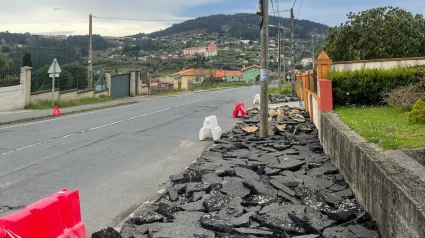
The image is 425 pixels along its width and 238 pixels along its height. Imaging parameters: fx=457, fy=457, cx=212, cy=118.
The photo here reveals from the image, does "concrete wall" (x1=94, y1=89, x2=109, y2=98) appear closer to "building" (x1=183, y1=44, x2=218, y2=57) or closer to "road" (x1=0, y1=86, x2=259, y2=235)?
"road" (x1=0, y1=86, x2=259, y2=235)

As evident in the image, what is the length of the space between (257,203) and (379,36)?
38.1 m

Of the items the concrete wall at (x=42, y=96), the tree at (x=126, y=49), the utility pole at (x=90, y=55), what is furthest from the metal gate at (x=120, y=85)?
the tree at (x=126, y=49)

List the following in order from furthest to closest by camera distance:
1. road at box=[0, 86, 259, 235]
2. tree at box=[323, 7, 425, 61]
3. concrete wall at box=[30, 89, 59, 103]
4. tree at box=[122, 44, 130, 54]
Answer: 1. tree at box=[122, 44, 130, 54]
2. tree at box=[323, 7, 425, 61]
3. concrete wall at box=[30, 89, 59, 103]
4. road at box=[0, 86, 259, 235]

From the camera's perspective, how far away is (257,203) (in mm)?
6320

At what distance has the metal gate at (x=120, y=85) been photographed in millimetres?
39328

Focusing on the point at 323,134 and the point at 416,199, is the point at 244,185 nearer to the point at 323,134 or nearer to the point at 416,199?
the point at 416,199

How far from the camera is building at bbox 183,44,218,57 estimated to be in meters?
142

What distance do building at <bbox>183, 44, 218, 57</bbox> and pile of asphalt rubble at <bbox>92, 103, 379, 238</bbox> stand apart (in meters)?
132

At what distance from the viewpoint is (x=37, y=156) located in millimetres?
10703

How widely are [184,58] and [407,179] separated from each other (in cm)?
13194

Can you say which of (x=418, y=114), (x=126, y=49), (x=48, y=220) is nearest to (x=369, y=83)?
(x=418, y=114)

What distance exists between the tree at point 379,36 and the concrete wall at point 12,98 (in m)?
28.0

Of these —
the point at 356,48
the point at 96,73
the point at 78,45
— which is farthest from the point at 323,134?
the point at 78,45

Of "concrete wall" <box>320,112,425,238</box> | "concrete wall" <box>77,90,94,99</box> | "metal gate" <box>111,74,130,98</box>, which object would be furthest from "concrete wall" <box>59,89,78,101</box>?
"concrete wall" <box>320,112,425,238</box>
